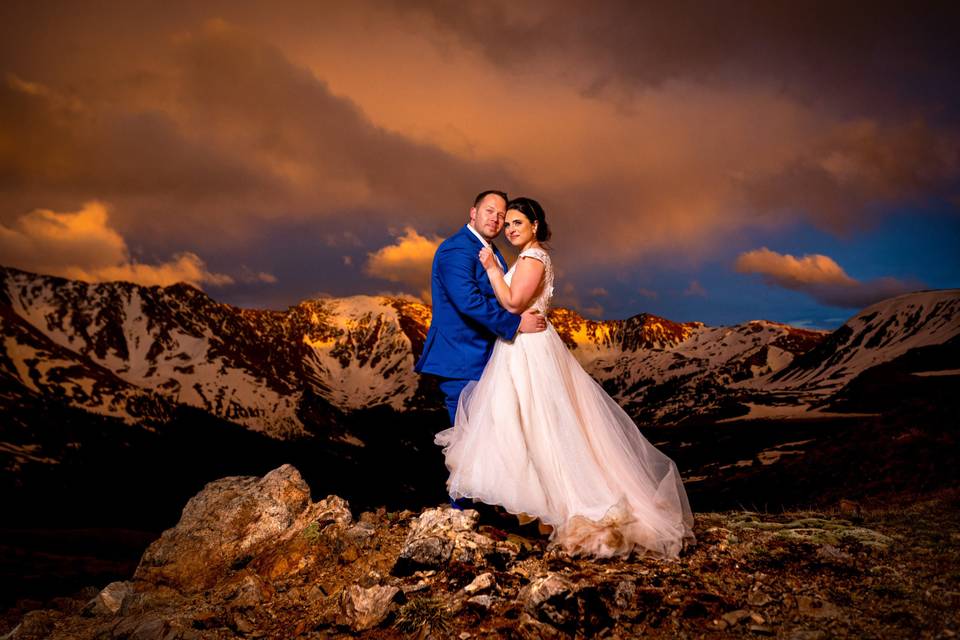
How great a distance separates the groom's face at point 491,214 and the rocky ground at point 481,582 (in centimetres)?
313

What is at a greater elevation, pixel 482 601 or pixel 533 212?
pixel 533 212

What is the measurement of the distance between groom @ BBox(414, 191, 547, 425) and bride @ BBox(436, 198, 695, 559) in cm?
16

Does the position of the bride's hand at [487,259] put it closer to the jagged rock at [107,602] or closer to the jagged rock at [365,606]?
the jagged rock at [365,606]

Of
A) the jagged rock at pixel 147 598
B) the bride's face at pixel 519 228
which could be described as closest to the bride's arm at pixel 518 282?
the bride's face at pixel 519 228

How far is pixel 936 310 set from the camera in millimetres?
124688

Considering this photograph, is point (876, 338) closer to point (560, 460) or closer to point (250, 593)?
point (560, 460)

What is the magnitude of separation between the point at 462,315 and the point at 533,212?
1.46 meters

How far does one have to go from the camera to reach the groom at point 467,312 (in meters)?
5.82

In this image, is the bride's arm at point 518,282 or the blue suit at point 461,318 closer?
the bride's arm at point 518,282

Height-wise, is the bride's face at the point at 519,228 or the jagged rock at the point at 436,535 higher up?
the bride's face at the point at 519,228

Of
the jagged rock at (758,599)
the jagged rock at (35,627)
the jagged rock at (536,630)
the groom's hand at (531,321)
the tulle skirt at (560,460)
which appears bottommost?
the jagged rock at (35,627)

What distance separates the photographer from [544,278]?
19.5ft

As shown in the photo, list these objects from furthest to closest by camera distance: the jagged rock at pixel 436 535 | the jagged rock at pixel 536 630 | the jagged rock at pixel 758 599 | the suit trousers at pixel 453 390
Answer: the suit trousers at pixel 453 390 → the jagged rock at pixel 436 535 → the jagged rock at pixel 758 599 → the jagged rock at pixel 536 630

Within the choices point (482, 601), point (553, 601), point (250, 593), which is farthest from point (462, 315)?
point (250, 593)
